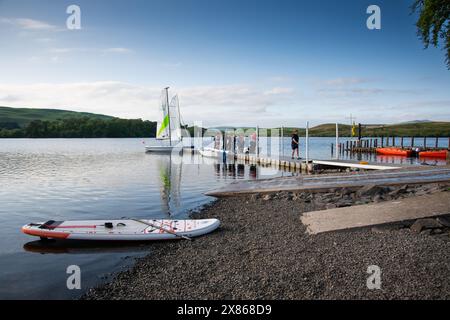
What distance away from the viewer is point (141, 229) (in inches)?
450

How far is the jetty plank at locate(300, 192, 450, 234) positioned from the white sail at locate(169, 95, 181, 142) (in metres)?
45.0

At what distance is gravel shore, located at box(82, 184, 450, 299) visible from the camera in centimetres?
620

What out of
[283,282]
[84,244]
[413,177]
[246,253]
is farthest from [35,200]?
[413,177]

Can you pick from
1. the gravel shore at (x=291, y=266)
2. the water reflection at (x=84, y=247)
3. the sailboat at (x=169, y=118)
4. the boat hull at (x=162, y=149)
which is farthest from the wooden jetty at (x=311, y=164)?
the boat hull at (x=162, y=149)

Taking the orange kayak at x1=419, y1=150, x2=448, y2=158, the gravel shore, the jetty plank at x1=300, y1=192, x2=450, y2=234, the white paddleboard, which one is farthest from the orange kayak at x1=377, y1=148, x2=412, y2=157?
the white paddleboard

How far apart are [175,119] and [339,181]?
131 ft

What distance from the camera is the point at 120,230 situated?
37.2ft

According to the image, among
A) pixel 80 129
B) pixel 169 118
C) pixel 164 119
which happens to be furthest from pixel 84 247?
pixel 80 129

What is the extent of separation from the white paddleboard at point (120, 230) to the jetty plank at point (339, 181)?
6.44 m

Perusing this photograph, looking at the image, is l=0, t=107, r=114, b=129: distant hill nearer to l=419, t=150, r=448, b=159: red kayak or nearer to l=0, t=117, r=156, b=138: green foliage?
l=0, t=117, r=156, b=138: green foliage

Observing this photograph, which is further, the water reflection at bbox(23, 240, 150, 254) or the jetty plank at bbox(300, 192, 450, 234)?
the water reflection at bbox(23, 240, 150, 254)

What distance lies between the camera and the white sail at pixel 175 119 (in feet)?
176

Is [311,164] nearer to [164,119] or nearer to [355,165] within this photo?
[355,165]
